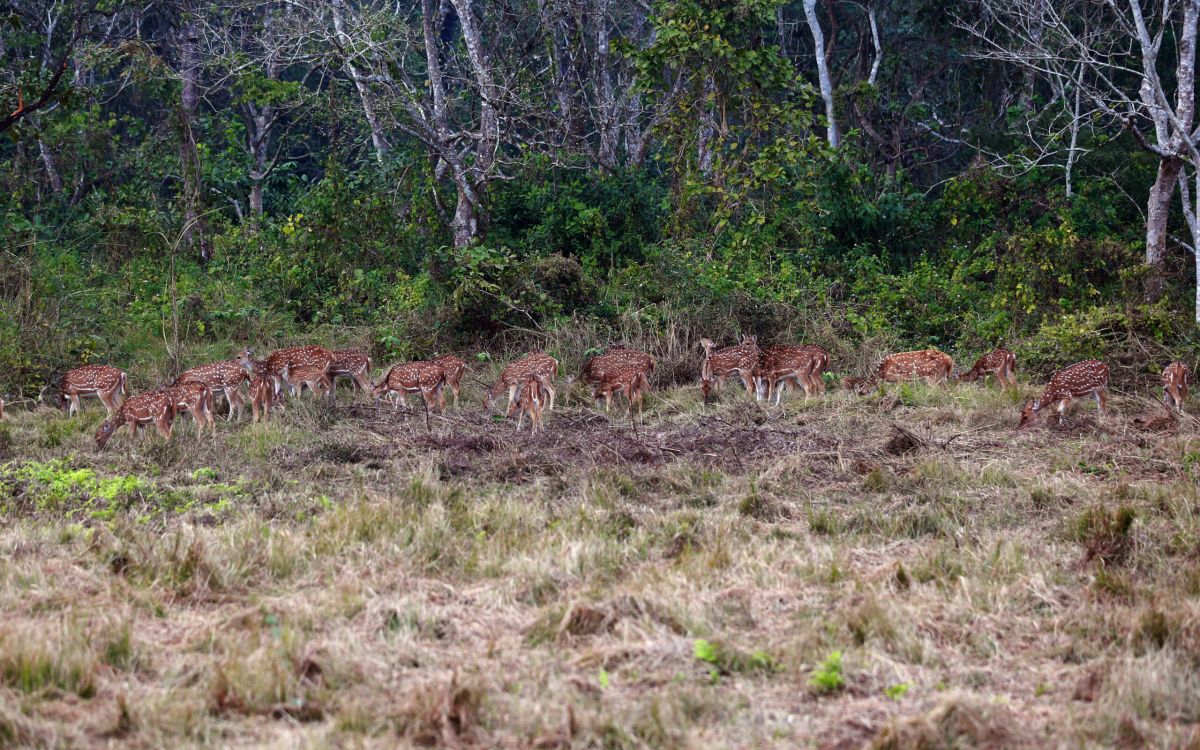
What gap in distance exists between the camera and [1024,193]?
67.5 feet

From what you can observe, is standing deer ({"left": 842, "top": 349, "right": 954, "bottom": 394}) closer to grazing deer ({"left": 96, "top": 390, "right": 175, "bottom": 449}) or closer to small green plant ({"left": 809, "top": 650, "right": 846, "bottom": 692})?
grazing deer ({"left": 96, "top": 390, "right": 175, "bottom": 449})

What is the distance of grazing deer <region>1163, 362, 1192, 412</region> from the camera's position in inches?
513

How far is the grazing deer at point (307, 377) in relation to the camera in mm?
15086

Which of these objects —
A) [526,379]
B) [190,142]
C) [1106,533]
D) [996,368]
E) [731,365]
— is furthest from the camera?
[190,142]

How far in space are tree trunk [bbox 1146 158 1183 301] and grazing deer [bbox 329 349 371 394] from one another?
9805mm

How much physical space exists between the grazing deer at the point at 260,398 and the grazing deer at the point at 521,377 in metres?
2.34

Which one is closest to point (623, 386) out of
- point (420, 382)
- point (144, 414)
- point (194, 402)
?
point (420, 382)

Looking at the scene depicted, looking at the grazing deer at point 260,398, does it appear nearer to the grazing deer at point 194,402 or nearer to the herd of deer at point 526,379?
the herd of deer at point 526,379

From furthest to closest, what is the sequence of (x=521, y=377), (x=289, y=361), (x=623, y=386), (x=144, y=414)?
(x=289, y=361) < (x=623, y=386) < (x=521, y=377) < (x=144, y=414)

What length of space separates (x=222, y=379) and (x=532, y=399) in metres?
3.62

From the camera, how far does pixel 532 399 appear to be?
13.1 meters

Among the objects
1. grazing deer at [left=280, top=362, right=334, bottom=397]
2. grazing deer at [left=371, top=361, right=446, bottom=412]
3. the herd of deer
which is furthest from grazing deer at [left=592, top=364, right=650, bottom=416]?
grazing deer at [left=280, top=362, right=334, bottom=397]

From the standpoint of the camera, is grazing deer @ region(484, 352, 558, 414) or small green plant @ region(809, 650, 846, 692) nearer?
small green plant @ region(809, 650, 846, 692)

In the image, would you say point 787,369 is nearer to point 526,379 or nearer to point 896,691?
point 526,379
